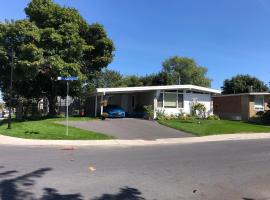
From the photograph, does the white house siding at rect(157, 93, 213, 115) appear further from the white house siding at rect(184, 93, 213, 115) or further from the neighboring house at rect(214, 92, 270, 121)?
the neighboring house at rect(214, 92, 270, 121)

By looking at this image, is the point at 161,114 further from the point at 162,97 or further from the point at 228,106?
the point at 228,106

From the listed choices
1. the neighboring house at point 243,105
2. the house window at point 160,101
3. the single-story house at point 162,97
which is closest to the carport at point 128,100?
the single-story house at point 162,97

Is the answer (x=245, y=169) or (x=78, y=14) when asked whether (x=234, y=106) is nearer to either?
(x=78, y=14)

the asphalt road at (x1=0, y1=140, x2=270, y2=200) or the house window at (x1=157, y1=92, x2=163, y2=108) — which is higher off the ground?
the house window at (x1=157, y1=92, x2=163, y2=108)

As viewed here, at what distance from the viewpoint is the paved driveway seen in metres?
23.3

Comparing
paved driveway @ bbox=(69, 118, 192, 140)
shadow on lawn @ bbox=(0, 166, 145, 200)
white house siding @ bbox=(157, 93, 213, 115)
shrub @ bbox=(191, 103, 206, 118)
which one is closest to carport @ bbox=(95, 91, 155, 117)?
white house siding @ bbox=(157, 93, 213, 115)

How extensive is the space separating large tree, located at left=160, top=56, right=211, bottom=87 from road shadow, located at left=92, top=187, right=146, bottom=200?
74150mm

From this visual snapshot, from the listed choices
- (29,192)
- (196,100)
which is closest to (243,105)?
(196,100)

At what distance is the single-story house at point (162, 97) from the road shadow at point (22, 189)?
24.3m

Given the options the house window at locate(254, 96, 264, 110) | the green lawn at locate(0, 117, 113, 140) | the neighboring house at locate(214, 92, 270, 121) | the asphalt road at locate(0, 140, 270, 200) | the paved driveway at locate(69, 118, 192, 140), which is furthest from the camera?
the house window at locate(254, 96, 264, 110)

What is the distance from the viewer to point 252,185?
9305 mm

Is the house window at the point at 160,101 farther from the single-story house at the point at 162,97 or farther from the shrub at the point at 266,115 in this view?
the shrub at the point at 266,115

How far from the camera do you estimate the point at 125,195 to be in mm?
7867

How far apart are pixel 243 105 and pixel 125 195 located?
33461 mm
